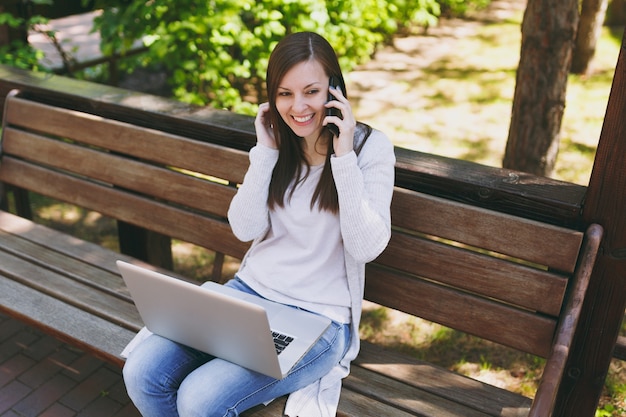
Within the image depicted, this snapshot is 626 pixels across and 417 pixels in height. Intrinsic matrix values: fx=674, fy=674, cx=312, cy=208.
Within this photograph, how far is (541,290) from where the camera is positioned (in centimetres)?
236

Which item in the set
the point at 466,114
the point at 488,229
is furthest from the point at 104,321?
the point at 466,114

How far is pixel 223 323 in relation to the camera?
6.69ft

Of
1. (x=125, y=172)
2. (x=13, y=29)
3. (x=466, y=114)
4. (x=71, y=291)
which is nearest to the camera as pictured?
(x=71, y=291)

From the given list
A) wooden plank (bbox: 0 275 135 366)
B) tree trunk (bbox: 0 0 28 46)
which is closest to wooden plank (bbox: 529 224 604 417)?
wooden plank (bbox: 0 275 135 366)

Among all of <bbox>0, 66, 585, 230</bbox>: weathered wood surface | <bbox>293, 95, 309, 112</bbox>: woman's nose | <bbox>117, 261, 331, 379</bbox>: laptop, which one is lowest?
<bbox>117, 261, 331, 379</bbox>: laptop

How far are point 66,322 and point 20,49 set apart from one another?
2637 millimetres

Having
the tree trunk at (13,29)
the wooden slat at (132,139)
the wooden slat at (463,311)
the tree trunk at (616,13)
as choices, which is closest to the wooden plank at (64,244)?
the wooden slat at (132,139)

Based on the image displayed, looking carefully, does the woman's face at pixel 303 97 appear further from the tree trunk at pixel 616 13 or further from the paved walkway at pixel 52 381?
the tree trunk at pixel 616 13

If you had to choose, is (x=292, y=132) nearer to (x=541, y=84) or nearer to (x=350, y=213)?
(x=350, y=213)

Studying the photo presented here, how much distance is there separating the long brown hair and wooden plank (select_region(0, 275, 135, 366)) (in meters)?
0.85

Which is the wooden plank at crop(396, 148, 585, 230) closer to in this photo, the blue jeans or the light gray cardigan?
the light gray cardigan

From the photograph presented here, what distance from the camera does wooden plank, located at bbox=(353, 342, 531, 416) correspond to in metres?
2.32

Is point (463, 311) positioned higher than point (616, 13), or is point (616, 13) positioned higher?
point (616, 13)

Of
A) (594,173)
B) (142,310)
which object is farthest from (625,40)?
(142,310)
